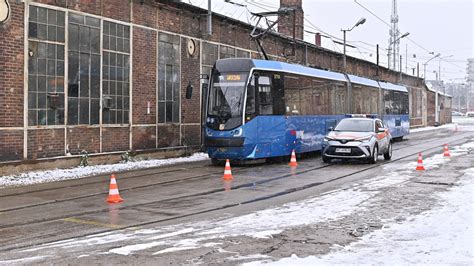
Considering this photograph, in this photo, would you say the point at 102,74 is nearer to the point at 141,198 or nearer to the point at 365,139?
the point at 141,198

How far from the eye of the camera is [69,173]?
636 inches

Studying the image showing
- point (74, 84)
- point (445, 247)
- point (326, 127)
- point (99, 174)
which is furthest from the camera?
point (326, 127)

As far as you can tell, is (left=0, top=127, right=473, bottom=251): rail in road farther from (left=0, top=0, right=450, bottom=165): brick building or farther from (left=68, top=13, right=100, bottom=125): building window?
(left=68, top=13, right=100, bottom=125): building window

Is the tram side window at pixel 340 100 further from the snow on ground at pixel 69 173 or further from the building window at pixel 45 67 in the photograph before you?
the building window at pixel 45 67

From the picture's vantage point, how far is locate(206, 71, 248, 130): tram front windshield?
18.0 m

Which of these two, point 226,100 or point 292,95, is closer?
point 226,100

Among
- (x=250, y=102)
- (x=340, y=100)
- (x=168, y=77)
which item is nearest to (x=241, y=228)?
(x=250, y=102)

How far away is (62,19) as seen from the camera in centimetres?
1716

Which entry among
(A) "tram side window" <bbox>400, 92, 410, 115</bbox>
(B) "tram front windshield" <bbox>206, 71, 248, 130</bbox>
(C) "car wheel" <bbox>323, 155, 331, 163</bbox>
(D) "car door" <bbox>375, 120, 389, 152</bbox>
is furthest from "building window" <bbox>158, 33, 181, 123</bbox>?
(A) "tram side window" <bbox>400, 92, 410, 115</bbox>

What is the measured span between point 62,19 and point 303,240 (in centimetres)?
1274

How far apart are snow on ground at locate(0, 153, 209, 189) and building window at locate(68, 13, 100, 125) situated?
5.66 feet

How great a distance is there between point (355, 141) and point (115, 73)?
8966mm

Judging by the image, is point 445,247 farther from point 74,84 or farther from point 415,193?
point 74,84

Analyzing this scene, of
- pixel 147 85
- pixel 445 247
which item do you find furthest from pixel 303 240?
pixel 147 85
